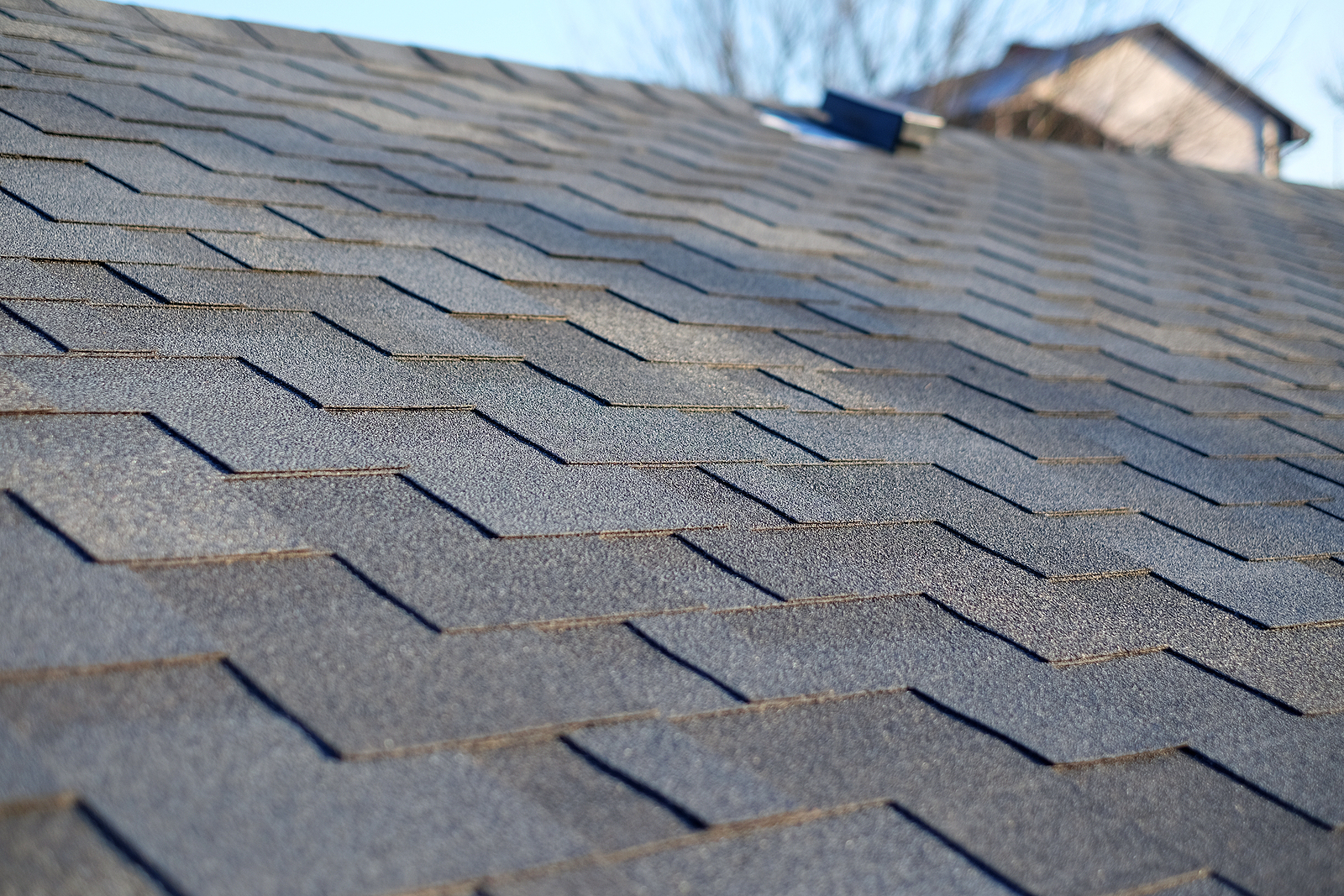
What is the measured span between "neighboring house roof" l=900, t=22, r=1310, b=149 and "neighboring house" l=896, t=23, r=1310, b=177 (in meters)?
0.02

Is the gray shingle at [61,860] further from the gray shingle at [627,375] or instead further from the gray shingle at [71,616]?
the gray shingle at [627,375]

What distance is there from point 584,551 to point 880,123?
187 inches

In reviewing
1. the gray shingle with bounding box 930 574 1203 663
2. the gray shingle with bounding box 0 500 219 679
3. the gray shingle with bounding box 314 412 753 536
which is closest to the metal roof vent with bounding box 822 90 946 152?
the gray shingle with bounding box 930 574 1203 663

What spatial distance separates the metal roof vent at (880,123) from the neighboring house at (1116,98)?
1407 centimetres

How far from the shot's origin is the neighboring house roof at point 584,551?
3.21ft

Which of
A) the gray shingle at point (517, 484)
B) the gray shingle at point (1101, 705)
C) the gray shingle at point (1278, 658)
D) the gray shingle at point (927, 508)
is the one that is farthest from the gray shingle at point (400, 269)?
→ the gray shingle at point (1278, 658)

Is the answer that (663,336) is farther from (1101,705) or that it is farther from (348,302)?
(1101,705)

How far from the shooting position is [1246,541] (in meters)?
2.10

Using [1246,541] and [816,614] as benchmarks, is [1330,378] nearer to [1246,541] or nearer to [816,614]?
[1246,541]

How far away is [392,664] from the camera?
113cm

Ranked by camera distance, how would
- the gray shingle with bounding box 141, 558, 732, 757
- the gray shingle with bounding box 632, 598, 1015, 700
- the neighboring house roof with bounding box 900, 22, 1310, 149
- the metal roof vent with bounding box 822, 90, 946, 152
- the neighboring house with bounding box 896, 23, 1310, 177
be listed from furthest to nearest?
1. the neighboring house with bounding box 896, 23, 1310, 177
2. the neighboring house roof with bounding box 900, 22, 1310, 149
3. the metal roof vent with bounding box 822, 90, 946, 152
4. the gray shingle with bounding box 632, 598, 1015, 700
5. the gray shingle with bounding box 141, 558, 732, 757

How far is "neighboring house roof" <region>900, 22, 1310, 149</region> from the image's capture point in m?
19.6

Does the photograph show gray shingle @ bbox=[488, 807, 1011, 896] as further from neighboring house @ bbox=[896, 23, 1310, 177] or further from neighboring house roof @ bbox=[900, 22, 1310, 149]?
neighboring house roof @ bbox=[900, 22, 1310, 149]

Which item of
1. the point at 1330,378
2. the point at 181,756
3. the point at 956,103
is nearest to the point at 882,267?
the point at 1330,378
